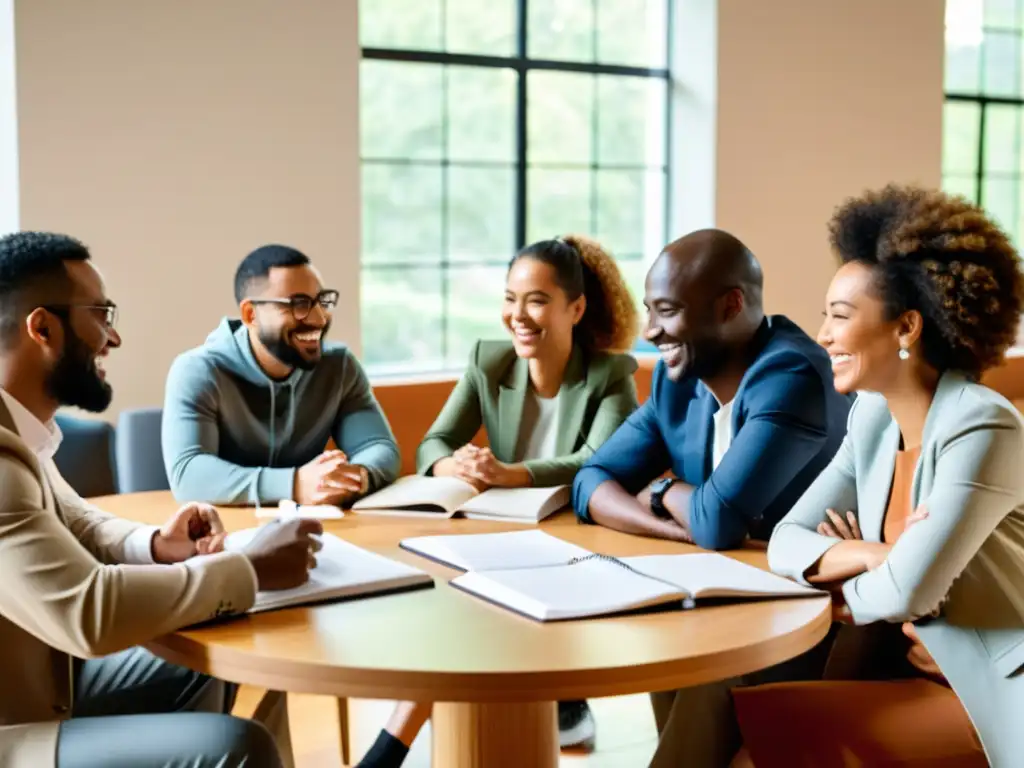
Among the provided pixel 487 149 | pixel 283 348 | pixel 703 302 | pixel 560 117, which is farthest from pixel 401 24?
pixel 703 302

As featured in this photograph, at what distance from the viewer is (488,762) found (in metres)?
2.26

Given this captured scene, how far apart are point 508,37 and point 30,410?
4.09 metres

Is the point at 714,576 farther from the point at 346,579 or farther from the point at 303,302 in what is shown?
the point at 303,302

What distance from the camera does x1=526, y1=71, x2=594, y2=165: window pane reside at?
600cm

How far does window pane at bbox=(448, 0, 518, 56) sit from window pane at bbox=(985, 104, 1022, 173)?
10.1 feet

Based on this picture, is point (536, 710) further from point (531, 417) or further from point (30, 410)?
point (531, 417)

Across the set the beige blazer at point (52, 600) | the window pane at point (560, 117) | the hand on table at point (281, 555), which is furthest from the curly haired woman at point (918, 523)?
the window pane at point (560, 117)

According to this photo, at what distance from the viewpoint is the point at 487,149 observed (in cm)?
590

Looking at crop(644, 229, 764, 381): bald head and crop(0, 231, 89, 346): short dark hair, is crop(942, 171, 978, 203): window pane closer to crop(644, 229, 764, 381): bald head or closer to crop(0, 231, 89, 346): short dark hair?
crop(644, 229, 764, 381): bald head

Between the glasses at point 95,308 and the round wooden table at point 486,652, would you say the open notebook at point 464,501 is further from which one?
the glasses at point 95,308

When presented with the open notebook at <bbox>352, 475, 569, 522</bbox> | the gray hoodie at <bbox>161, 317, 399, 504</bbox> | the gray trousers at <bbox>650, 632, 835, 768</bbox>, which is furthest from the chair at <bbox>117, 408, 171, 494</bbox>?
the gray trousers at <bbox>650, 632, 835, 768</bbox>

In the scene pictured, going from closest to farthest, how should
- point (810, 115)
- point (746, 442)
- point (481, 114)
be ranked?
point (746, 442) → point (481, 114) → point (810, 115)

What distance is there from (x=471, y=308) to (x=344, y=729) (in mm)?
2766

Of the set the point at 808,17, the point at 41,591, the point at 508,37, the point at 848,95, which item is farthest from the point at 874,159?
the point at 41,591
